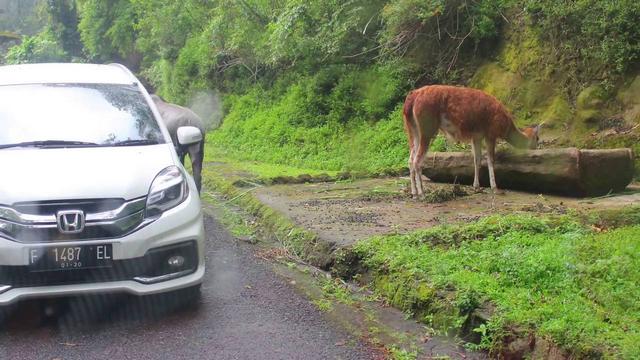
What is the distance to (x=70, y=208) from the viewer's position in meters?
5.11

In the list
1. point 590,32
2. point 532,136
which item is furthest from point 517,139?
point 590,32

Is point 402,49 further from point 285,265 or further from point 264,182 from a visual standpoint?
point 285,265

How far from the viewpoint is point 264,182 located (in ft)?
37.9

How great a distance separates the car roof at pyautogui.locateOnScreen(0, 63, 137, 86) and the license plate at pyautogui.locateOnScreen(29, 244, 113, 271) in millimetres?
2207

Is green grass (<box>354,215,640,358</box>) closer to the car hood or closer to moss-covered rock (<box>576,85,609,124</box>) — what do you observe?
the car hood

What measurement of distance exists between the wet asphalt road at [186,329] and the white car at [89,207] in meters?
0.30

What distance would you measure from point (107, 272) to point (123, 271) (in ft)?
0.36

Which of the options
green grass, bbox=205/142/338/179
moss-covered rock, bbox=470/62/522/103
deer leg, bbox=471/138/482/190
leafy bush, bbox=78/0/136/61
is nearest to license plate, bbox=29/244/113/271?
deer leg, bbox=471/138/482/190

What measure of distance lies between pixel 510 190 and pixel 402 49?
5370mm

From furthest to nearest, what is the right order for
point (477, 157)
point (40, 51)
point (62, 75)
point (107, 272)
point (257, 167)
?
point (40, 51)
point (257, 167)
point (477, 157)
point (62, 75)
point (107, 272)

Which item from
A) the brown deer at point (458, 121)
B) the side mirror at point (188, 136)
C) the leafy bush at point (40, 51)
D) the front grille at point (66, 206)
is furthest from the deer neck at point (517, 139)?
the leafy bush at point (40, 51)

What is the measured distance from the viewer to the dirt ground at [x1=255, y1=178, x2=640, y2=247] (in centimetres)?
776

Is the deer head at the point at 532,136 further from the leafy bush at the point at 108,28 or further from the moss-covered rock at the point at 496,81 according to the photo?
the leafy bush at the point at 108,28

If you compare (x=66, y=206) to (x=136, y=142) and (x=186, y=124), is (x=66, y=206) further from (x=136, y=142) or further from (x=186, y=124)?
(x=186, y=124)
